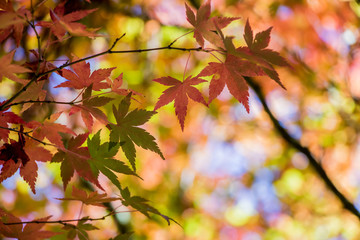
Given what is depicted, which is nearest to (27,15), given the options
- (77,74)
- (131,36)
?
(77,74)

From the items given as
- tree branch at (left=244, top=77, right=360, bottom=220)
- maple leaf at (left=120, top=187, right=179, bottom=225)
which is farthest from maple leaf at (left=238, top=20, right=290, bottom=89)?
tree branch at (left=244, top=77, right=360, bottom=220)

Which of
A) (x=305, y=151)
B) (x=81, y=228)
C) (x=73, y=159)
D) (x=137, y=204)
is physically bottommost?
(x=305, y=151)

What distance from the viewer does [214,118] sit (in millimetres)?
4855

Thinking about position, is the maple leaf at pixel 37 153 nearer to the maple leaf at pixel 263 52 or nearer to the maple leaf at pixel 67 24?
the maple leaf at pixel 67 24

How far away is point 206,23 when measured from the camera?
33.3 inches

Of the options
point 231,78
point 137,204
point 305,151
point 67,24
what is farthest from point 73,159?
point 305,151

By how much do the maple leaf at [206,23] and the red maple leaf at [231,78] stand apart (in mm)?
75

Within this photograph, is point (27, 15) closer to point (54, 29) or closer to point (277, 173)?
point (54, 29)

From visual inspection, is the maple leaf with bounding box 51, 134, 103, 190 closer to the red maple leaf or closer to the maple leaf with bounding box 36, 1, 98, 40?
the maple leaf with bounding box 36, 1, 98, 40

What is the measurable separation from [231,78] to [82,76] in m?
0.39

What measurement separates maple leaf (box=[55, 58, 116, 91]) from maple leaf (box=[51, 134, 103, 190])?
15cm

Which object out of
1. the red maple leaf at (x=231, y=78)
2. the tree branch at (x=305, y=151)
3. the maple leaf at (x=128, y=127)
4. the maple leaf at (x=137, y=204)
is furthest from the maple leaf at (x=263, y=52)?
the tree branch at (x=305, y=151)

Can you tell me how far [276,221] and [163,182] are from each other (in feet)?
6.49

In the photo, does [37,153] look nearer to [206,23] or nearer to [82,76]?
[82,76]
